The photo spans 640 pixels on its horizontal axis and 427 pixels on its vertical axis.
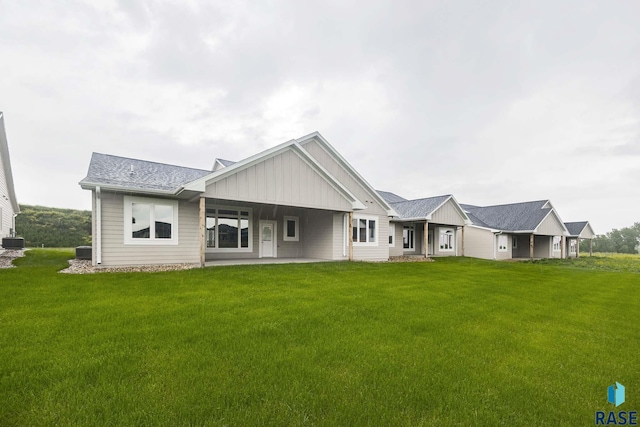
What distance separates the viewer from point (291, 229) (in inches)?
668

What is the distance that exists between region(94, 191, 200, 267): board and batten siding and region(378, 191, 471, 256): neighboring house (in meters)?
12.3

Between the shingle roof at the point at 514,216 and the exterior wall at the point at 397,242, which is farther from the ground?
the shingle roof at the point at 514,216

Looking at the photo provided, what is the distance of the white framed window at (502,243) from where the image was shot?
86.4 feet

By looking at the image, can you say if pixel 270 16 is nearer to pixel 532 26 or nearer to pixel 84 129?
pixel 532 26

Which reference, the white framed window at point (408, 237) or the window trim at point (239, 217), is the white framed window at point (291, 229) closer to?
the window trim at point (239, 217)

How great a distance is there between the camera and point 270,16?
14.8 m

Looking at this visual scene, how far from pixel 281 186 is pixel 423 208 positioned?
12.4 m

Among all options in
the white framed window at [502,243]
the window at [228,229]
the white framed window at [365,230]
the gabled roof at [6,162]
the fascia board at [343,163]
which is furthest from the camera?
the white framed window at [502,243]

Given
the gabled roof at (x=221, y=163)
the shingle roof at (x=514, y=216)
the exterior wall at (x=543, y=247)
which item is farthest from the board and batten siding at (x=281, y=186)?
the exterior wall at (x=543, y=247)

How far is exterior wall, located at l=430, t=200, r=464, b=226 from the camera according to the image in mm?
20723

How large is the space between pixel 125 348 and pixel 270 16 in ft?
53.0

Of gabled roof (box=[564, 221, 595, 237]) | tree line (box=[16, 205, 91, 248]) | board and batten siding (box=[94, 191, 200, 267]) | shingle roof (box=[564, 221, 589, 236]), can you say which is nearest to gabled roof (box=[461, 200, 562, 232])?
gabled roof (box=[564, 221, 595, 237])

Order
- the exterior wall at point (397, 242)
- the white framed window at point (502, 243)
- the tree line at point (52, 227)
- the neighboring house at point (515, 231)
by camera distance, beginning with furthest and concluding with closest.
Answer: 1. the white framed window at point (502, 243)
2. the neighboring house at point (515, 231)
3. the tree line at point (52, 227)
4. the exterior wall at point (397, 242)

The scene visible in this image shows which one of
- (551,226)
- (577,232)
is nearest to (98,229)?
Answer: (551,226)
